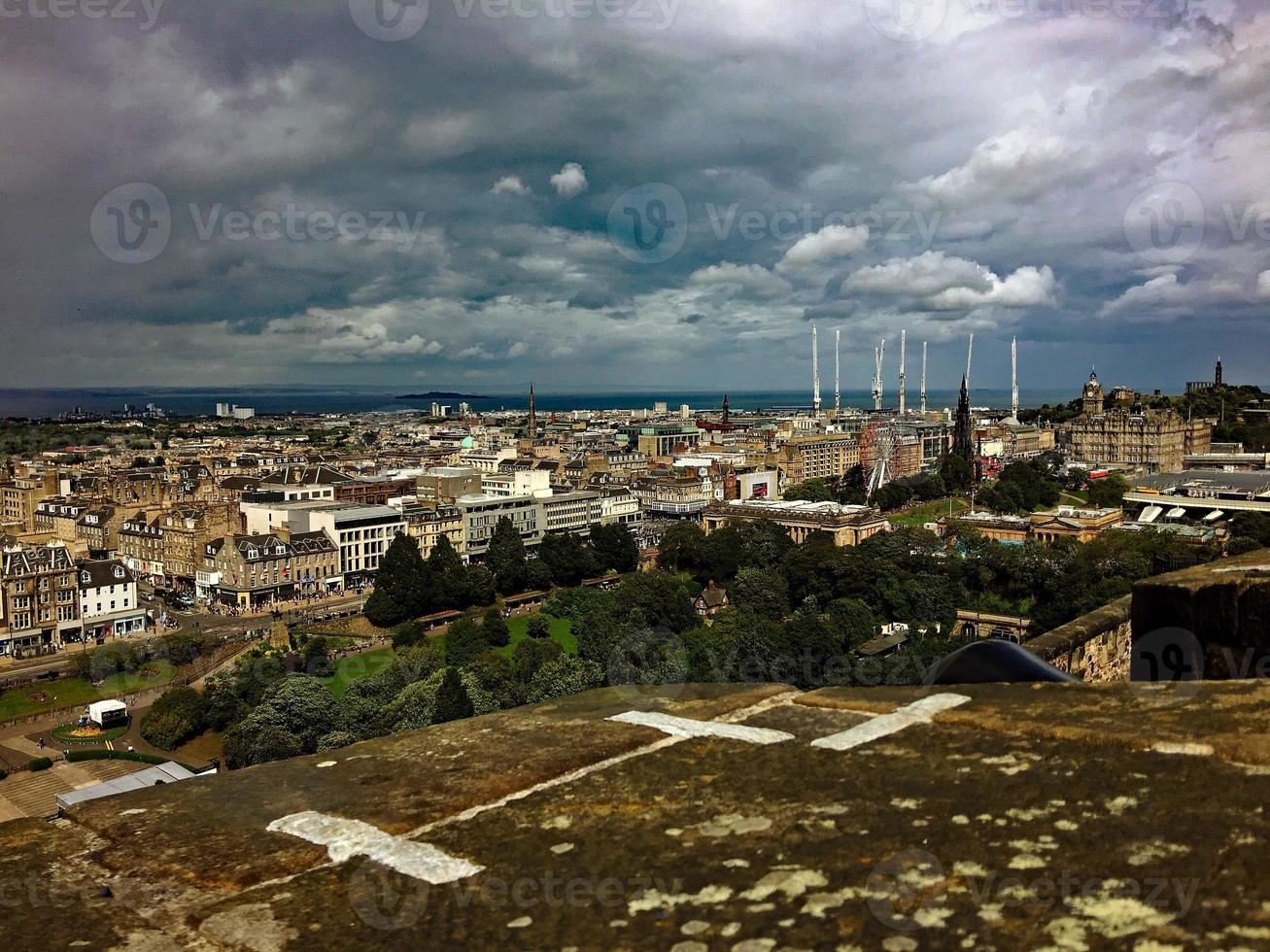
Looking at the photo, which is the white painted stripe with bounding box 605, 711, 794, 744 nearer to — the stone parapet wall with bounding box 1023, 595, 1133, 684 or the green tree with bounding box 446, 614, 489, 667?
the stone parapet wall with bounding box 1023, 595, 1133, 684

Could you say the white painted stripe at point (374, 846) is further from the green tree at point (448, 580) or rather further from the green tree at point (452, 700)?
the green tree at point (448, 580)

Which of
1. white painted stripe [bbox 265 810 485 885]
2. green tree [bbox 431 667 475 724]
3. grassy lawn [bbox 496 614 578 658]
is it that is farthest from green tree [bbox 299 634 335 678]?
white painted stripe [bbox 265 810 485 885]

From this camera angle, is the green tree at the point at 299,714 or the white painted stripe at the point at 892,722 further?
the green tree at the point at 299,714

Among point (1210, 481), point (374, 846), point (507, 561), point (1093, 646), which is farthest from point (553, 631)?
point (1210, 481)

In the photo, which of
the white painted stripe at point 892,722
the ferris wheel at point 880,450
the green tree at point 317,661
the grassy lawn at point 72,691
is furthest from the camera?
the ferris wheel at point 880,450

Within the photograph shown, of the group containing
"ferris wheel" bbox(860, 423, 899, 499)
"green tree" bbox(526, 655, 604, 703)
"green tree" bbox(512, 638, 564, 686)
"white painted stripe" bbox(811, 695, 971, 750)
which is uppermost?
"white painted stripe" bbox(811, 695, 971, 750)

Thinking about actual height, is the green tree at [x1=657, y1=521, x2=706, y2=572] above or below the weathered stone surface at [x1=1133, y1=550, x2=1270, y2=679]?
below

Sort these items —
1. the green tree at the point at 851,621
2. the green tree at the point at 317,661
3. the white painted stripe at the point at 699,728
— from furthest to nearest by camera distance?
the green tree at the point at 851,621 → the green tree at the point at 317,661 → the white painted stripe at the point at 699,728

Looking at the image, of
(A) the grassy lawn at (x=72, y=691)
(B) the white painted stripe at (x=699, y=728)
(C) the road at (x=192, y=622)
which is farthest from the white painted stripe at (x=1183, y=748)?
(C) the road at (x=192, y=622)
